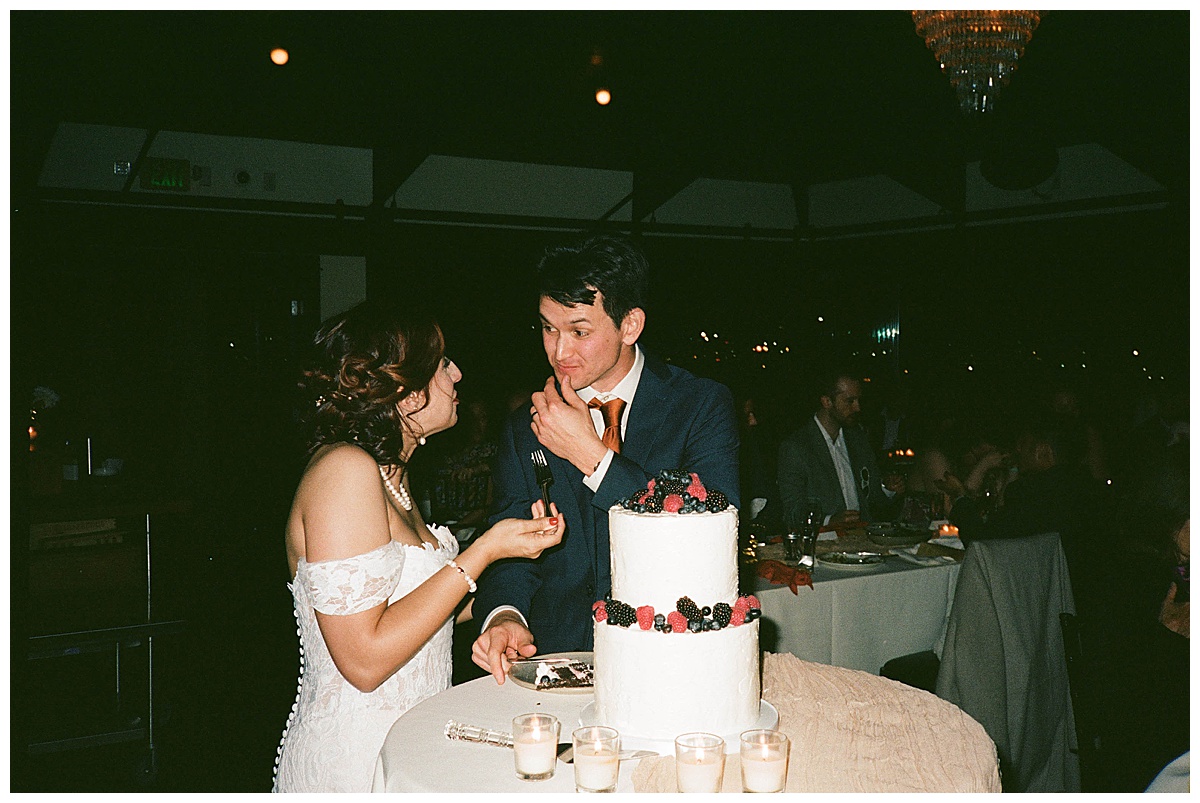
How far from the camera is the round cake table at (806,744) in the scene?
1.50m

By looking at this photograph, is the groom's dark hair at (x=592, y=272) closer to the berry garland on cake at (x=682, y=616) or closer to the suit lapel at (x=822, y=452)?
the berry garland on cake at (x=682, y=616)

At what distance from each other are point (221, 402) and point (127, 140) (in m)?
2.46

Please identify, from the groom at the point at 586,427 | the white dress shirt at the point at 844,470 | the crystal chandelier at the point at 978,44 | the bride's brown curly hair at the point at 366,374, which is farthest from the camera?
the white dress shirt at the point at 844,470

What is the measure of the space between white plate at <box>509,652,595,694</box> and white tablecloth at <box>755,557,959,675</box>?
1.66 metres

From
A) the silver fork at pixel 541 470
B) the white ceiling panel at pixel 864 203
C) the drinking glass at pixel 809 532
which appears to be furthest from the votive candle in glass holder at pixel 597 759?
the white ceiling panel at pixel 864 203

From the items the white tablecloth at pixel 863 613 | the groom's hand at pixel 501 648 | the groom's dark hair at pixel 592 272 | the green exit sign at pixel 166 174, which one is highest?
the green exit sign at pixel 166 174

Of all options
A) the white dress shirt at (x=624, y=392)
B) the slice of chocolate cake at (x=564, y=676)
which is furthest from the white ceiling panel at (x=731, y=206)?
the slice of chocolate cake at (x=564, y=676)

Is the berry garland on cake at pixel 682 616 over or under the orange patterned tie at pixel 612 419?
under

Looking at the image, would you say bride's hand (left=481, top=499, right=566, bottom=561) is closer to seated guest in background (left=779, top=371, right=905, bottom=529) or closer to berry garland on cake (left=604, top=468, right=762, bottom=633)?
berry garland on cake (left=604, top=468, right=762, bottom=633)

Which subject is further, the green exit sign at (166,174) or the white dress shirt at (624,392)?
the green exit sign at (166,174)

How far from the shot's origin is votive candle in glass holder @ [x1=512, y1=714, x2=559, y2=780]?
4.91 feet

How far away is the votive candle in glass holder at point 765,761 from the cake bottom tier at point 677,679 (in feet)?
0.44

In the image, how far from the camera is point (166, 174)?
801cm

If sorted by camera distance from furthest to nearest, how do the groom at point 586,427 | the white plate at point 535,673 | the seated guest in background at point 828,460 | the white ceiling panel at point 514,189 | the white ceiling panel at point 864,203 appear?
the white ceiling panel at point 864,203 → the white ceiling panel at point 514,189 → the seated guest in background at point 828,460 → the groom at point 586,427 → the white plate at point 535,673
